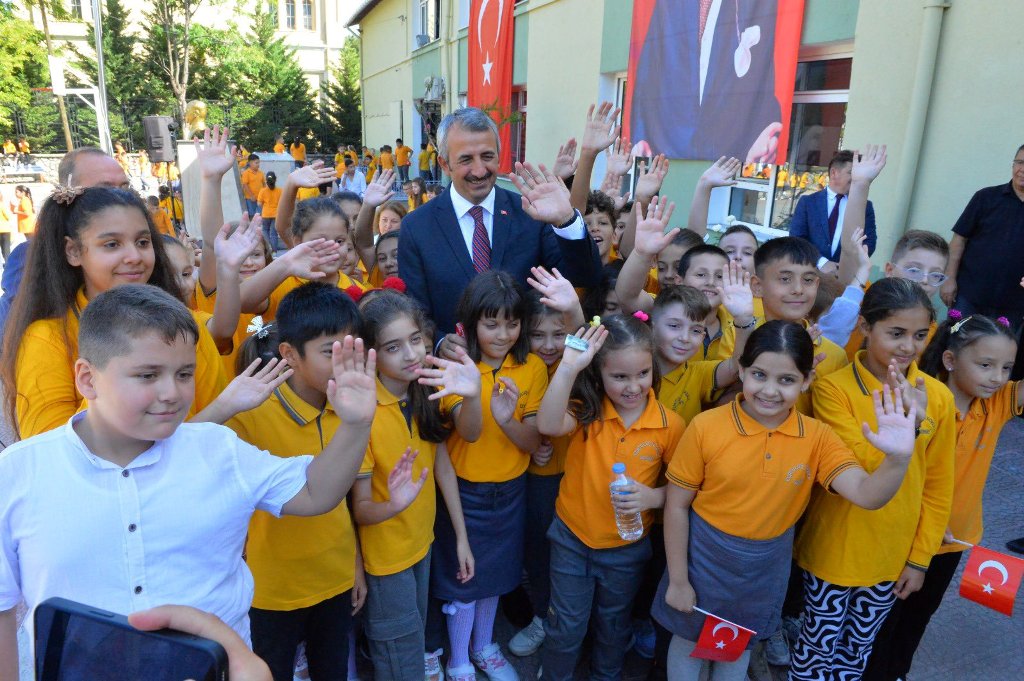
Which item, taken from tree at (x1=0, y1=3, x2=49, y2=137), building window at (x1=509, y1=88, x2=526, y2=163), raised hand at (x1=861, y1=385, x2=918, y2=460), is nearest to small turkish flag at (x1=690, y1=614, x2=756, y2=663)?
raised hand at (x1=861, y1=385, x2=918, y2=460)

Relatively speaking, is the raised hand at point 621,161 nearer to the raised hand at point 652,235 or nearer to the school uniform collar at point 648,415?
the raised hand at point 652,235

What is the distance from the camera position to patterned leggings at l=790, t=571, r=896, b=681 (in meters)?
1.99

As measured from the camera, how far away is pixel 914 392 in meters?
1.76

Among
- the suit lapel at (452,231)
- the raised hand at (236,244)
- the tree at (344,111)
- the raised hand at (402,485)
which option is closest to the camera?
the raised hand at (402,485)

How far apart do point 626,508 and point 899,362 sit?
3.22 feet

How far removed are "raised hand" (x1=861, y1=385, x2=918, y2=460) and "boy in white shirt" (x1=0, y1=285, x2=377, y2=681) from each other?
1.52 meters

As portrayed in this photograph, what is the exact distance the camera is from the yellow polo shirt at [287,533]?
66.8 inches

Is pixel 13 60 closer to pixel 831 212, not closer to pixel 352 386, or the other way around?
pixel 831 212

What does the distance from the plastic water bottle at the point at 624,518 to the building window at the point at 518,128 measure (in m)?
10.7

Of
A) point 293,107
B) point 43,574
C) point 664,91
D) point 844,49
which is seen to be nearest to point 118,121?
point 293,107

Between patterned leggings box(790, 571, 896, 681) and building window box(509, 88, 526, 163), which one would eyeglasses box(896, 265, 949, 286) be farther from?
building window box(509, 88, 526, 163)

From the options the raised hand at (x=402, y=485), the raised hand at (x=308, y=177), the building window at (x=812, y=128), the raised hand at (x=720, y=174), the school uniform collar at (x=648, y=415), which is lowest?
the raised hand at (x=402, y=485)

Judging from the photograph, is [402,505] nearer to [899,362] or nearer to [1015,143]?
[899,362]

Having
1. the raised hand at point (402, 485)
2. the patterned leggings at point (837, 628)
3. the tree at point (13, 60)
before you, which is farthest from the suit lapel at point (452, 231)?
the tree at point (13, 60)
